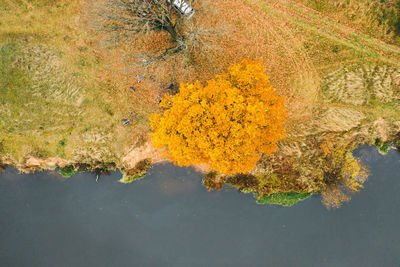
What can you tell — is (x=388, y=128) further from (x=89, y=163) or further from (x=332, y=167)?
(x=89, y=163)

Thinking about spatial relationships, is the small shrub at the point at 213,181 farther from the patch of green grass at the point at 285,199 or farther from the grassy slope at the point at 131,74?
the grassy slope at the point at 131,74

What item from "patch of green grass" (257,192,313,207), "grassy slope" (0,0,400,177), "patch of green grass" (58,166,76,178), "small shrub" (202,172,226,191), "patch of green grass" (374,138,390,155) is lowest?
"patch of green grass" (257,192,313,207)

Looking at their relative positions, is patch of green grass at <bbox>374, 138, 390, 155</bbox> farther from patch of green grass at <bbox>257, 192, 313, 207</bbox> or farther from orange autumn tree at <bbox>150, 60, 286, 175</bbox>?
orange autumn tree at <bbox>150, 60, 286, 175</bbox>

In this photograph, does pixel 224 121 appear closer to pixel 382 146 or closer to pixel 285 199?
pixel 285 199

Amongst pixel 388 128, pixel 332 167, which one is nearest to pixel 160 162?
pixel 332 167

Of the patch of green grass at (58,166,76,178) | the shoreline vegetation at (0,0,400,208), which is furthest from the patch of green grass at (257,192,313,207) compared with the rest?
the patch of green grass at (58,166,76,178)

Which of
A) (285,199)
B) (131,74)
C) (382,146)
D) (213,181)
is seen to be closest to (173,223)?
(213,181)
